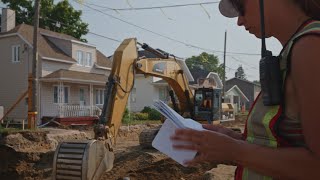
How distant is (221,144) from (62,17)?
4542 cm

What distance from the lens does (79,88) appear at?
31172 mm

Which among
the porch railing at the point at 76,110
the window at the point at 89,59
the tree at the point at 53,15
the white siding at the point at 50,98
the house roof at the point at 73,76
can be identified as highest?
the tree at the point at 53,15

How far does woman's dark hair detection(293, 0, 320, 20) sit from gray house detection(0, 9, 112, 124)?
1018 inches

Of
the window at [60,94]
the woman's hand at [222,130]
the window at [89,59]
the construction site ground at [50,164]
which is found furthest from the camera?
the window at [89,59]

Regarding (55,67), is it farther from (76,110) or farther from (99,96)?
(99,96)

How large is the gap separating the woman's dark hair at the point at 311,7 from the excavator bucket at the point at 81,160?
6318mm

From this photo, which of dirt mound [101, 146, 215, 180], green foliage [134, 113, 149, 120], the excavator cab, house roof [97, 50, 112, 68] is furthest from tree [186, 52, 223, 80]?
dirt mound [101, 146, 215, 180]

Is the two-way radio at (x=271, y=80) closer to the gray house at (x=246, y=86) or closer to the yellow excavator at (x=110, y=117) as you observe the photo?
the yellow excavator at (x=110, y=117)

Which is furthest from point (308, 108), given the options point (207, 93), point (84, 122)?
point (84, 122)

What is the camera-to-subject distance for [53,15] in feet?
147

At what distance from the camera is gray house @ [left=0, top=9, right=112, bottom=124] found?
28.2 metres

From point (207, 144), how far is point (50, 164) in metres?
12.0

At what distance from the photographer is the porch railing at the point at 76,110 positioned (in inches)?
1079

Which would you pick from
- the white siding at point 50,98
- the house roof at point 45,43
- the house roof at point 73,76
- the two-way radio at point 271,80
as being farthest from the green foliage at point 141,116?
the two-way radio at point 271,80
